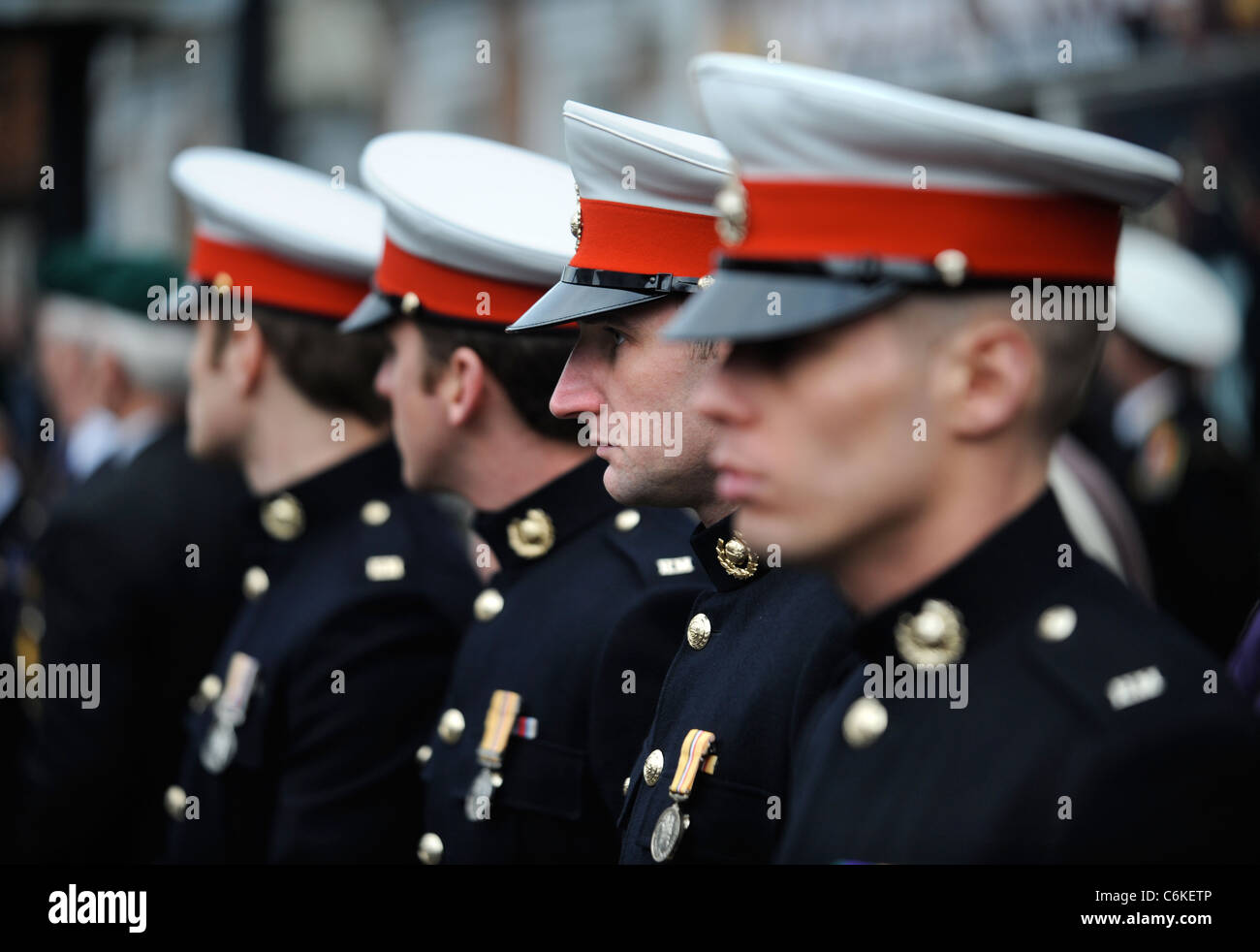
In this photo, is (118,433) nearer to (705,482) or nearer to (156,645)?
(156,645)

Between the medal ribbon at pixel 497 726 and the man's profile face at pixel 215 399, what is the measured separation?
1.47m

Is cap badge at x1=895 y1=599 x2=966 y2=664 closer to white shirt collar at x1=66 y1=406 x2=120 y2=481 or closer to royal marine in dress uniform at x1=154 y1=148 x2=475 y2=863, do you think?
royal marine in dress uniform at x1=154 y1=148 x2=475 y2=863

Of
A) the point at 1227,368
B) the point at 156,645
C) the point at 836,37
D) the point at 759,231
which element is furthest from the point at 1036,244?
the point at 836,37

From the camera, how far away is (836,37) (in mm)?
10742

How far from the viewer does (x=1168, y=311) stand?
22.0 ft

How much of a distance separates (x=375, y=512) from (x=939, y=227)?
8.00 feet

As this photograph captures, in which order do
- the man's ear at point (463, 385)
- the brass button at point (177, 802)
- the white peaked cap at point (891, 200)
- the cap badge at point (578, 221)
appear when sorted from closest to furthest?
1. the white peaked cap at point (891, 200)
2. the cap badge at point (578, 221)
3. the man's ear at point (463, 385)
4. the brass button at point (177, 802)

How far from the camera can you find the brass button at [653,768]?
8.59 feet

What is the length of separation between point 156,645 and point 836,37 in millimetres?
7207

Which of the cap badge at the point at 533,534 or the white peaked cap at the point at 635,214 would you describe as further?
the cap badge at the point at 533,534

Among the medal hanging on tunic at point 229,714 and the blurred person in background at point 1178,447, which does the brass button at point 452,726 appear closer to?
the medal hanging on tunic at point 229,714

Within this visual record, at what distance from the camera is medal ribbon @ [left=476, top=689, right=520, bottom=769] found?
3.16 metres

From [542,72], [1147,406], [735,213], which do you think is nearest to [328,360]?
[735,213]

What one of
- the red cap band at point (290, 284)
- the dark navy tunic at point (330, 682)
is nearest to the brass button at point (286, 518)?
the dark navy tunic at point (330, 682)
